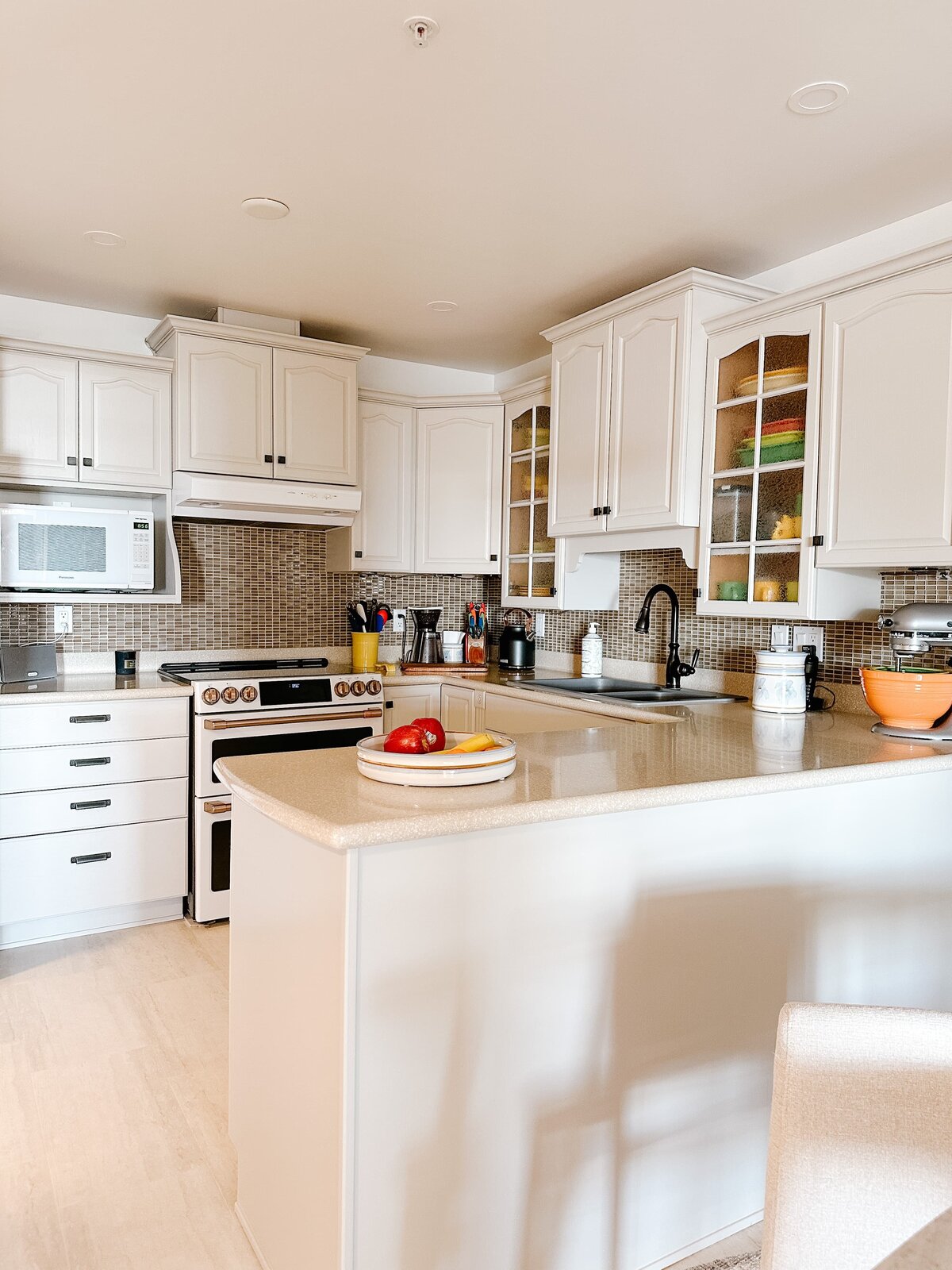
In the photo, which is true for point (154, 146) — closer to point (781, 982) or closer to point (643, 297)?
point (643, 297)

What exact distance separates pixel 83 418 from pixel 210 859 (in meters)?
1.76

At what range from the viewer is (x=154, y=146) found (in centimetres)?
228

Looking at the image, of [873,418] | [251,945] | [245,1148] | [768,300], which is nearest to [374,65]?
[768,300]

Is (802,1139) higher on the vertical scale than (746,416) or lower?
lower

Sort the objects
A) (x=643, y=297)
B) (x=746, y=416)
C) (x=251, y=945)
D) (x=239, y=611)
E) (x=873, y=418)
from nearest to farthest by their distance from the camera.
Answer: (x=251, y=945) → (x=873, y=418) → (x=746, y=416) → (x=643, y=297) → (x=239, y=611)

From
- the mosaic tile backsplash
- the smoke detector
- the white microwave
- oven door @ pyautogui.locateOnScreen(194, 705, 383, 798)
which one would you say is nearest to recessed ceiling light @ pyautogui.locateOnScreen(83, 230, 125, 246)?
the white microwave

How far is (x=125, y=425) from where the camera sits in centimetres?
341

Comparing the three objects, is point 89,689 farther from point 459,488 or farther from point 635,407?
point 635,407

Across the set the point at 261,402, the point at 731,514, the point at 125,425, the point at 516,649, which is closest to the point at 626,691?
the point at 516,649

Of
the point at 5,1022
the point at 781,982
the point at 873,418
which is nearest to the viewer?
the point at 781,982

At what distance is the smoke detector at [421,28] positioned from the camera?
1.76m

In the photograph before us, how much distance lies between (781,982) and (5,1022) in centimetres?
218

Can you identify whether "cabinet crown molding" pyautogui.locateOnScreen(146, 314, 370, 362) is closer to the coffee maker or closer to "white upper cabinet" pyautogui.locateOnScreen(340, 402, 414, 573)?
"white upper cabinet" pyautogui.locateOnScreen(340, 402, 414, 573)

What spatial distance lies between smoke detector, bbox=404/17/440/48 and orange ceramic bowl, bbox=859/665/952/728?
181cm
